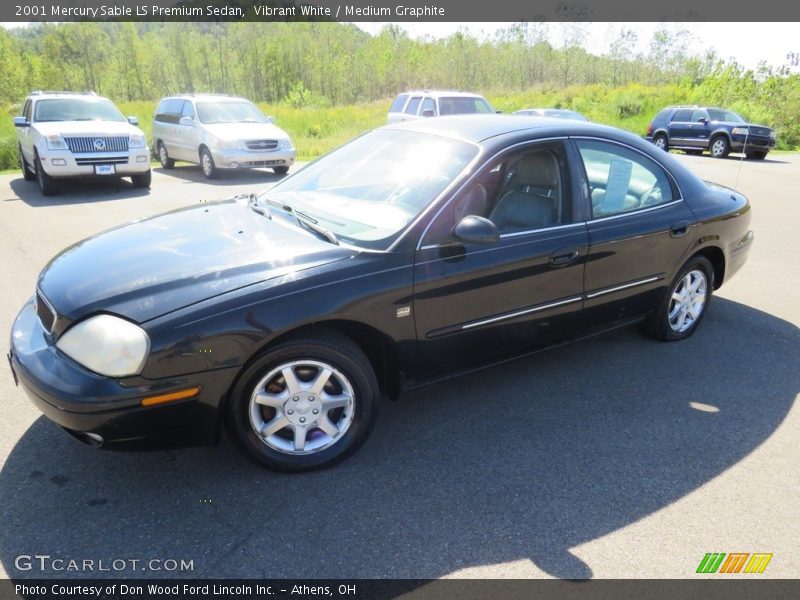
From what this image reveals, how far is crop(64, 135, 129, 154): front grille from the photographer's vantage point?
998cm

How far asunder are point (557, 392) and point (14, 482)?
2.96 metres

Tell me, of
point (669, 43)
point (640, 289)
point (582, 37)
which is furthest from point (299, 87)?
point (640, 289)

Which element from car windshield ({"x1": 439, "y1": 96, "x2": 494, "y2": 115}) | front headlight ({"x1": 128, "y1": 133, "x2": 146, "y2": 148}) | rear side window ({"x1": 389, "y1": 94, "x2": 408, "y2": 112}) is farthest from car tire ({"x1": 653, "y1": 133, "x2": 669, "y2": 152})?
front headlight ({"x1": 128, "y1": 133, "x2": 146, "y2": 148})

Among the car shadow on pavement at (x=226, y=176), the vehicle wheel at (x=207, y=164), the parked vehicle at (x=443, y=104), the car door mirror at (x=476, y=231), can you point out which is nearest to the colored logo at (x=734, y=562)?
the car door mirror at (x=476, y=231)

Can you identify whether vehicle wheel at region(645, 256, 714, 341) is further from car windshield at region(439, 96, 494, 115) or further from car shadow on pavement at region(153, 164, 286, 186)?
car windshield at region(439, 96, 494, 115)

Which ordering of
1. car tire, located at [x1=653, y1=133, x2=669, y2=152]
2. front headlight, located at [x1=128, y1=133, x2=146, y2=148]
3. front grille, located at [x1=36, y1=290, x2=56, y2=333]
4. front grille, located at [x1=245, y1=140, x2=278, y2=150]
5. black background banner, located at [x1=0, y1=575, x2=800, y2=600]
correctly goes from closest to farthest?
1. black background banner, located at [x1=0, y1=575, x2=800, y2=600]
2. front grille, located at [x1=36, y1=290, x2=56, y2=333]
3. front headlight, located at [x1=128, y1=133, x2=146, y2=148]
4. front grille, located at [x1=245, y1=140, x2=278, y2=150]
5. car tire, located at [x1=653, y1=133, x2=669, y2=152]

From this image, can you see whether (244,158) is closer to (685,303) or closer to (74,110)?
(74,110)

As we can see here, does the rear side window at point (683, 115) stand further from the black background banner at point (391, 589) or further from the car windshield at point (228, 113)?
the black background banner at point (391, 589)

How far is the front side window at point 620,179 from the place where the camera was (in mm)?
3660

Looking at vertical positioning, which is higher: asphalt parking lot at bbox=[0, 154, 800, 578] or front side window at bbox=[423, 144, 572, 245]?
front side window at bbox=[423, 144, 572, 245]

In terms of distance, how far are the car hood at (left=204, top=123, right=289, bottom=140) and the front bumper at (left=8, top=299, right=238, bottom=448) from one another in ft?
34.7

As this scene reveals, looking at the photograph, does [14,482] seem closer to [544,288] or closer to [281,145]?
[544,288]

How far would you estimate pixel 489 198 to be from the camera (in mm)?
3396

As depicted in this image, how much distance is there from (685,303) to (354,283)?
2.88 metres
